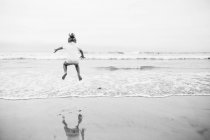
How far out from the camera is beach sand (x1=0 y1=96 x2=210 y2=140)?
186 inches

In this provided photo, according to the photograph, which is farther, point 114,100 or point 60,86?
point 60,86

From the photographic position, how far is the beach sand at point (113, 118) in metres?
4.71

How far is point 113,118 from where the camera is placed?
583 cm

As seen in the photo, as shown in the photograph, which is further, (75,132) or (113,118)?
(113,118)

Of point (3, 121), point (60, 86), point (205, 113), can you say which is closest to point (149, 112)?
point (205, 113)

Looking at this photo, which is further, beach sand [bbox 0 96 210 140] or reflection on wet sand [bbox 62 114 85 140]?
beach sand [bbox 0 96 210 140]

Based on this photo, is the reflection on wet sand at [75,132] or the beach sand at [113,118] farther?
the beach sand at [113,118]

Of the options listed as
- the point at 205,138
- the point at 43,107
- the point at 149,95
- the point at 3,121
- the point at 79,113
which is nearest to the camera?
the point at 205,138

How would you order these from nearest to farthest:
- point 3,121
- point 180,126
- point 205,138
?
point 205,138
point 180,126
point 3,121

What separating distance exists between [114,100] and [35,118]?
3119mm

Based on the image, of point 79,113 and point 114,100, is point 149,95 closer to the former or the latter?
point 114,100

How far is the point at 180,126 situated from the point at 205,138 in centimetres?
78

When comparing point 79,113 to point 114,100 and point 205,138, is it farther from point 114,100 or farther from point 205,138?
point 205,138

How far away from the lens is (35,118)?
230 inches
